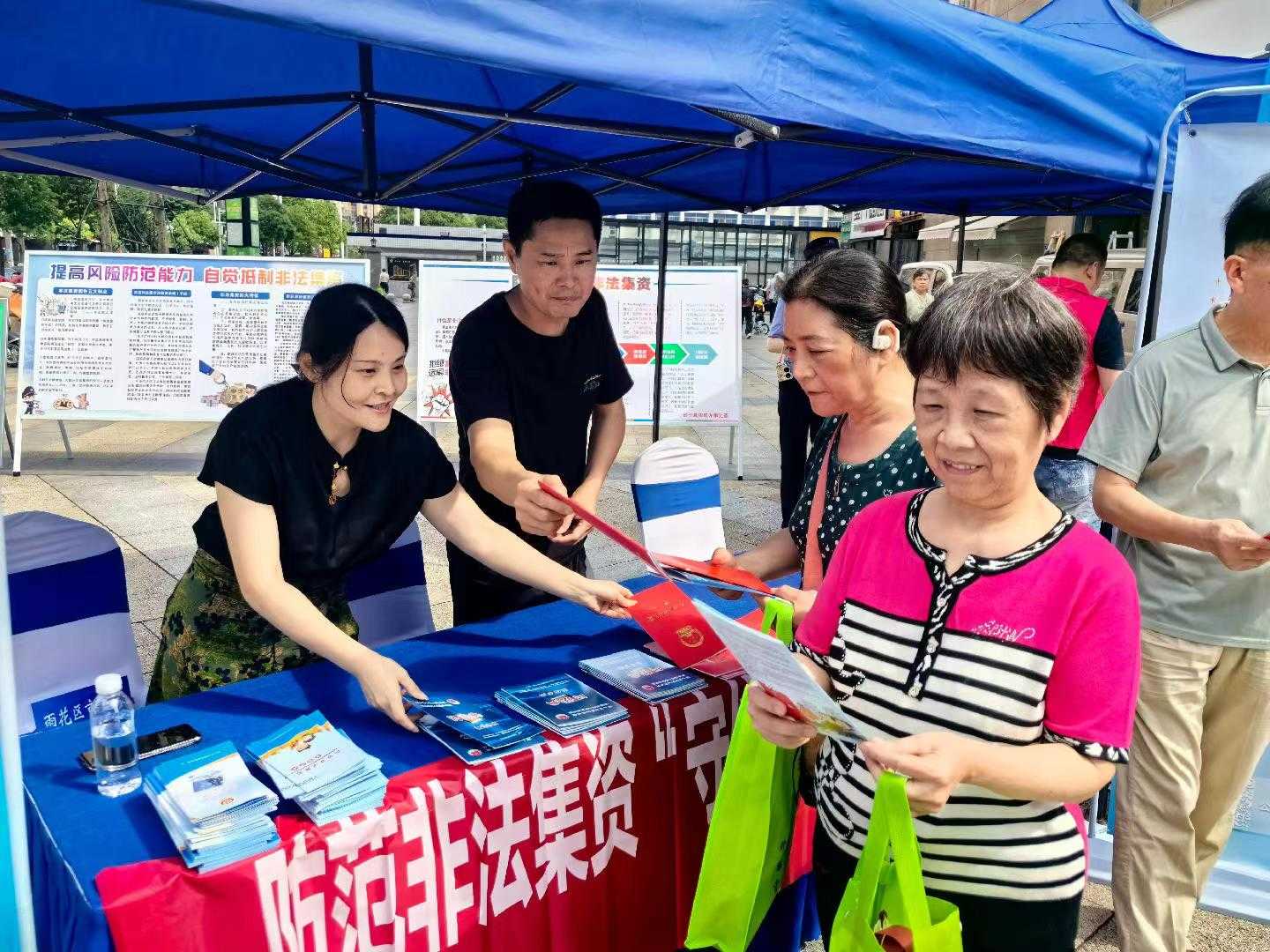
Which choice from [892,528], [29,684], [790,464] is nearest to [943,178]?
[790,464]

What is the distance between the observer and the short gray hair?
1.10 m

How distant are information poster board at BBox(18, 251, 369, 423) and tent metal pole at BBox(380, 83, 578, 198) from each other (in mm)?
3039

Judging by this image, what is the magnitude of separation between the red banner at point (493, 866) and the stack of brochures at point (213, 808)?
0.02 metres

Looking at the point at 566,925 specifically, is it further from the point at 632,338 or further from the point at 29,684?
the point at 632,338

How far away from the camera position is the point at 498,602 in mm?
2477

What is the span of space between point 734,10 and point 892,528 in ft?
2.88

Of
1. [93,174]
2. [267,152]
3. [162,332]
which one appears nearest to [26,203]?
[162,332]

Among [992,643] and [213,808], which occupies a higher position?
[992,643]

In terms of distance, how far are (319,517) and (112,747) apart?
592 mm

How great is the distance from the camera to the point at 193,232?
41.8m

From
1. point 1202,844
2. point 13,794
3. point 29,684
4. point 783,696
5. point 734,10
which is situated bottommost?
point 1202,844

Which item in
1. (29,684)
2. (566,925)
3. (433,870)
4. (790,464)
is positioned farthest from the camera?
(790,464)

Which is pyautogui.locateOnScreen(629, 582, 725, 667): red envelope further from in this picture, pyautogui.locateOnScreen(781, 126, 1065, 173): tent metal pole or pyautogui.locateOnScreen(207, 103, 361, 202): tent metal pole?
pyautogui.locateOnScreen(207, 103, 361, 202): tent metal pole

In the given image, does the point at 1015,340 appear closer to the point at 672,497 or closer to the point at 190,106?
the point at 672,497
